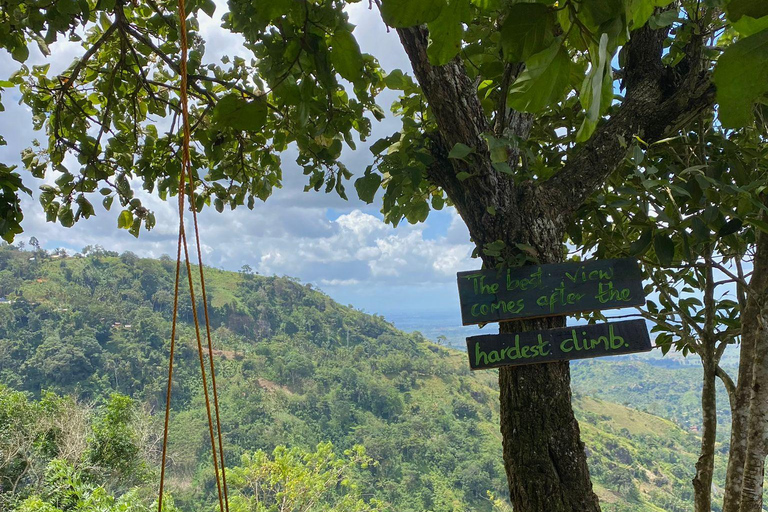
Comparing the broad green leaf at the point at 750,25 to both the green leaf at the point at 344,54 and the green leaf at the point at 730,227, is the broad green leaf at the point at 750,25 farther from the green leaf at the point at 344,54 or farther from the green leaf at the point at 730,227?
the green leaf at the point at 730,227

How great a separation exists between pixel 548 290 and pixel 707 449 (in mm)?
606

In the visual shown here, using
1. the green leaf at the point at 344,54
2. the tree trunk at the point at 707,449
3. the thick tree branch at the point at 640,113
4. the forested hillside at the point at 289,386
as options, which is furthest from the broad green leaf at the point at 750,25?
the forested hillside at the point at 289,386

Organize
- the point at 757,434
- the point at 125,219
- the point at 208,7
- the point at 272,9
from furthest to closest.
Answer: the point at 125,219, the point at 757,434, the point at 208,7, the point at 272,9

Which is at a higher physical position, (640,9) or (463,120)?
(463,120)

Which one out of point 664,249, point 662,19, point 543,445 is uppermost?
point 662,19

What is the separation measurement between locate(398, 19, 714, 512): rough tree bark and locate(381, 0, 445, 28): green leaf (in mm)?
612

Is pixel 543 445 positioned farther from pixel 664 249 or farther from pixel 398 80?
pixel 398 80

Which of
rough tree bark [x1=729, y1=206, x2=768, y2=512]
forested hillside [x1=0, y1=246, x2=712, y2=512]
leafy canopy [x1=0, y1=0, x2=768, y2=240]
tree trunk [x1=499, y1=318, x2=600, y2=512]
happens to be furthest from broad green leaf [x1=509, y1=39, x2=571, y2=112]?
forested hillside [x1=0, y1=246, x2=712, y2=512]

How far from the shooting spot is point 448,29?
0.24m

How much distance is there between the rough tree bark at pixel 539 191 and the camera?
801mm

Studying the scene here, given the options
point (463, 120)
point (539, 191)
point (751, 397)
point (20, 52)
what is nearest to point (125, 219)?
point (20, 52)

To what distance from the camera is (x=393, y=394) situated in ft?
83.7

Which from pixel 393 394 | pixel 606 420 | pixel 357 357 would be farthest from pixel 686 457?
pixel 357 357

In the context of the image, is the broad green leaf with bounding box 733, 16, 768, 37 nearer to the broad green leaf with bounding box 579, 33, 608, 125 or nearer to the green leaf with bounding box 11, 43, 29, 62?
the broad green leaf with bounding box 579, 33, 608, 125
